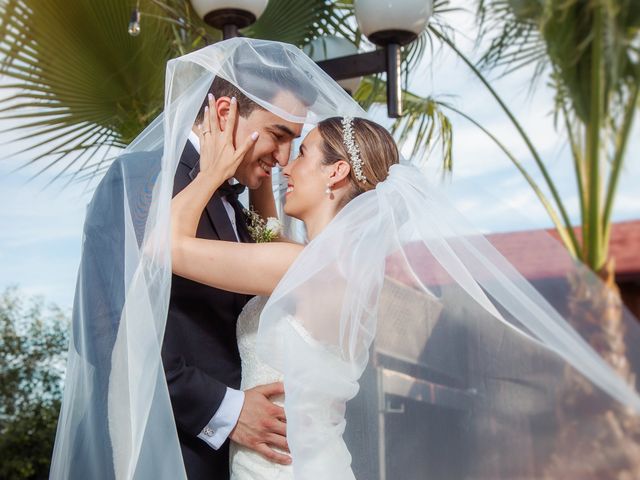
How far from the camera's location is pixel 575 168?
5996 millimetres

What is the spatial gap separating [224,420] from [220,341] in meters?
0.24

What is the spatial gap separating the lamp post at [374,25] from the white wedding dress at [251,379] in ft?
7.17

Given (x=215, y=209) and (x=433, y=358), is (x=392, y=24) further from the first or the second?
(x=433, y=358)

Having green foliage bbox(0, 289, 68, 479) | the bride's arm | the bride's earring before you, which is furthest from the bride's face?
green foliage bbox(0, 289, 68, 479)

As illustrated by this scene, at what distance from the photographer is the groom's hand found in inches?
82.6

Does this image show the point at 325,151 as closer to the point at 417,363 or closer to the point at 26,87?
the point at 417,363

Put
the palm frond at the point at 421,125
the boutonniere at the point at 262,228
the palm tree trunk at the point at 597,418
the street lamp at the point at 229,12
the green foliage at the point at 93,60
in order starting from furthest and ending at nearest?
the palm frond at the point at 421,125 < the green foliage at the point at 93,60 < the street lamp at the point at 229,12 < the boutonniere at the point at 262,228 < the palm tree trunk at the point at 597,418

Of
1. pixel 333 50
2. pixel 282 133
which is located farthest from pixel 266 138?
pixel 333 50

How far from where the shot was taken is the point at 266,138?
237cm

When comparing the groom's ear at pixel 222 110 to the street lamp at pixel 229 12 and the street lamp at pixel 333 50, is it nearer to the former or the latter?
the street lamp at pixel 229 12

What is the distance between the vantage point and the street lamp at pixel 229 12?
397cm

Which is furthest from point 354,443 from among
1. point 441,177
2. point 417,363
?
point 441,177

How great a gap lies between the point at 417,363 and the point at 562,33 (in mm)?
4496

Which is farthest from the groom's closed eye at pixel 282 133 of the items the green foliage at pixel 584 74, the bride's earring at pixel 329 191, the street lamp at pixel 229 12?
the green foliage at pixel 584 74
